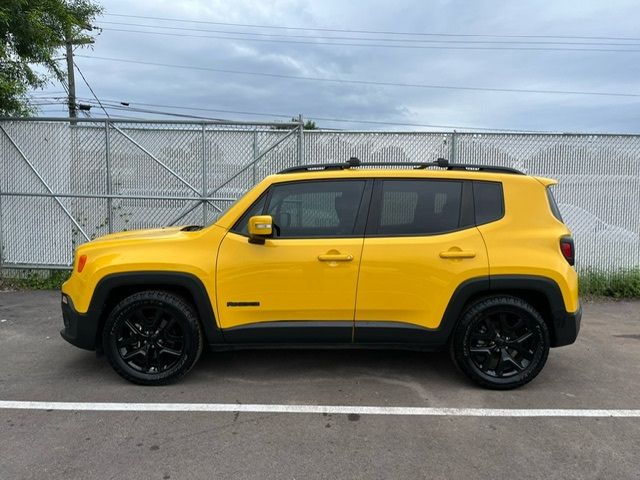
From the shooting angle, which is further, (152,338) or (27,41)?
(27,41)

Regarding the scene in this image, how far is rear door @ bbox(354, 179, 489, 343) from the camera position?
4.04m

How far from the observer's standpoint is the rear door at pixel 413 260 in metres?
4.04

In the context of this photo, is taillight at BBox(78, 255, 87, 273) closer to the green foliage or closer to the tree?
the tree

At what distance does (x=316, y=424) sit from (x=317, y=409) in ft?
0.77

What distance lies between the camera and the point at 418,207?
4.20m

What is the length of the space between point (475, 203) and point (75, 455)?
11.3ft

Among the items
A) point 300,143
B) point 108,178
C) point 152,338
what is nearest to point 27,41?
point 108,178

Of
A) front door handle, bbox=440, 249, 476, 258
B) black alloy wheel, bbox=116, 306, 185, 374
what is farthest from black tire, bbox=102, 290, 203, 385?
front door handle, bbox=440, 249, 476, 258

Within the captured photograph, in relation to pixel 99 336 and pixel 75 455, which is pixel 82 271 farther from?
pixel 75 455

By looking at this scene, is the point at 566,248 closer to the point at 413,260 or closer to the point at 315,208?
the point at 413,260

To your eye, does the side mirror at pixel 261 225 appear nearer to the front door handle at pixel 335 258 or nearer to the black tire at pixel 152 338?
the front door handle at pixel 335 258

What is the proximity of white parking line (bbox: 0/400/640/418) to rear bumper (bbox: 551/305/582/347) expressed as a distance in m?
0.57

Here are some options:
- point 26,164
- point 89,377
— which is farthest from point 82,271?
point 26,164

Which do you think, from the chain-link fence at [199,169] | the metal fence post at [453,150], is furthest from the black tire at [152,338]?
the metal fence post at [453,150]
